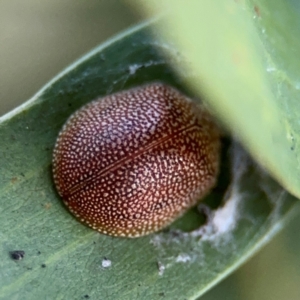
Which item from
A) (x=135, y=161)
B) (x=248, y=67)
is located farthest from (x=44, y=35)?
(x=248, y=67)

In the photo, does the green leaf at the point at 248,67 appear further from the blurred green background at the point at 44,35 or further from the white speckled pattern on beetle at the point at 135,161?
the blurred green background at the point at 44,35

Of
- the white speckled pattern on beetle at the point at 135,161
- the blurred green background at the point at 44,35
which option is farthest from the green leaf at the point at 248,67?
the blurred green background at the point at 44,35

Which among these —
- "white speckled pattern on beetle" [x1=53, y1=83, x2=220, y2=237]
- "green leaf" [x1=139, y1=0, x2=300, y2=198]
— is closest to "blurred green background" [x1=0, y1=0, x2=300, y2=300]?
"white speckled pattern on beetle" [x1=53, y1=83, x2=220, y2=237]

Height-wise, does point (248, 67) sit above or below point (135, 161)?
above

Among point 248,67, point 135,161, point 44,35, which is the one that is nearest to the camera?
point 248,67

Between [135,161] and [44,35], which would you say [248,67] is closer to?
[135,161]

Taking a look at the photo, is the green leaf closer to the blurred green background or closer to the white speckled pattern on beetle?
the white speckled pattern on beetle

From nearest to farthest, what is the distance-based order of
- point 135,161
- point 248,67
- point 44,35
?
point 248,67 → point 135,161 → point 44,35
